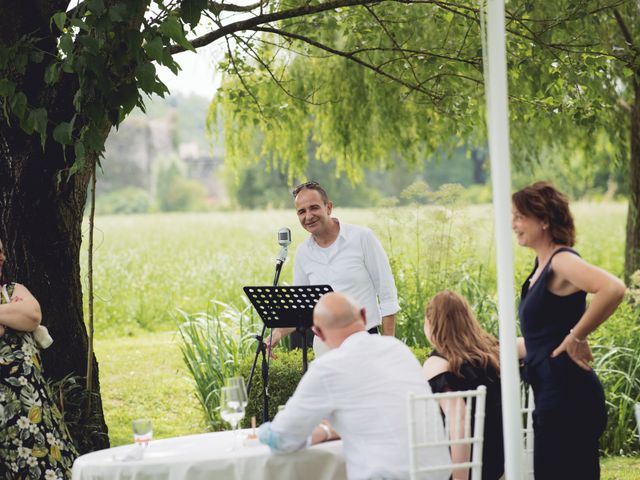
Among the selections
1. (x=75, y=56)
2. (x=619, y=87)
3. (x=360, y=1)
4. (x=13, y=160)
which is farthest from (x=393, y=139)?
(x=75, y=56)

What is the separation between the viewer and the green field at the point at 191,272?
28.7 ft

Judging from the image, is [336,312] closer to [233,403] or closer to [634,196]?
[233,403]

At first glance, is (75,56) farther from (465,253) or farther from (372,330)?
(465,253)

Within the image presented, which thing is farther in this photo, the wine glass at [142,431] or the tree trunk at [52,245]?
the tree trunk at [52,245]

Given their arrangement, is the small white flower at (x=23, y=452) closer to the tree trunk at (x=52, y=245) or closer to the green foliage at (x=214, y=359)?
the tree trunk at (x=52, y=245)

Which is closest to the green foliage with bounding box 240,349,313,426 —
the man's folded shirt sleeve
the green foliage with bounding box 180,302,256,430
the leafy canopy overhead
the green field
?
the green foliage with bounding box 180,302,256,430

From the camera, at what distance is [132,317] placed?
14.7 m

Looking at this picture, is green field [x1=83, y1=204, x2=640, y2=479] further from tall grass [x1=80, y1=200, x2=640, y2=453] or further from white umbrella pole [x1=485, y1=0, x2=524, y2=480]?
white umbrella pole [x1=485, y1=0, x2=524, y2=480]

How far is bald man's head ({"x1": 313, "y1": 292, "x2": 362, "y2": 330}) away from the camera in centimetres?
343

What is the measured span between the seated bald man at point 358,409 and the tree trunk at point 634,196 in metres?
6.13

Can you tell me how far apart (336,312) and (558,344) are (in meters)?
0.81

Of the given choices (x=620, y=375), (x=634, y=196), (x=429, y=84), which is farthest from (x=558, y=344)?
(x=634, y=196)

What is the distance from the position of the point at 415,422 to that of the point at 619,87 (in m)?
7.09

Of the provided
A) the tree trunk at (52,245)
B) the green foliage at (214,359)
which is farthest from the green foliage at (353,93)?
the tree trunk at (52,245)
